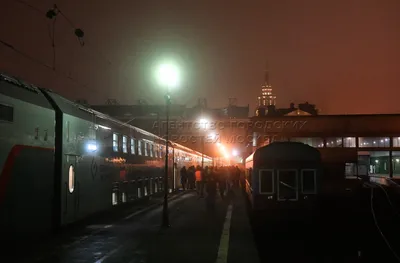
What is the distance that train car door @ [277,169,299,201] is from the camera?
18625mm

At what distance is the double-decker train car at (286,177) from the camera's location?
1858 centimetres

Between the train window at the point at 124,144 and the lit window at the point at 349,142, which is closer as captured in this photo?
the train window at the point at 124,144

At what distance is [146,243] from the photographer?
13.8 metres

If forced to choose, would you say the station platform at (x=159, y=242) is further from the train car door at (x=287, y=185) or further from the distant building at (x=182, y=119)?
the distant building at (x=182, y=119)

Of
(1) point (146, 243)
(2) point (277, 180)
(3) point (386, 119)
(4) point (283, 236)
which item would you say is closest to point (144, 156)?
(2) point (277, 180)

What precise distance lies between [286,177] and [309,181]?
843 millimetres

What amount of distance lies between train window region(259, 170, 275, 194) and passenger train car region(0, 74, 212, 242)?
5504mm

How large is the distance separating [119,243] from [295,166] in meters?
8.05

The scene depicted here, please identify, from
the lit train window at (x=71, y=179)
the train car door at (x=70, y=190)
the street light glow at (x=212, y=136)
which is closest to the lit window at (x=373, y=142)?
the street light glow at (x=212, y=136)

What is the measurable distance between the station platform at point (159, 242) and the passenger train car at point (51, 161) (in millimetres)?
720

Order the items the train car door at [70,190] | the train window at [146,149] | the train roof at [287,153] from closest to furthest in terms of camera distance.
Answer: the train car door at [70,190] → the train roof at [287,153] → the train window at [146,149]

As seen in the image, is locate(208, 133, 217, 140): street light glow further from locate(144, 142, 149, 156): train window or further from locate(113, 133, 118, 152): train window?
locate(113, 133, 118, 152): train window

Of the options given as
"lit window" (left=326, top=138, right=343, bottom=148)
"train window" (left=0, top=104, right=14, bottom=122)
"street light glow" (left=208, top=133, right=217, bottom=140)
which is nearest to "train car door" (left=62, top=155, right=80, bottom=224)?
"train window" (left=0, top=104, right=14, bottom=122)

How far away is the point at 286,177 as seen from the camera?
1894 centimetres
